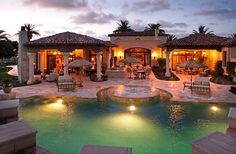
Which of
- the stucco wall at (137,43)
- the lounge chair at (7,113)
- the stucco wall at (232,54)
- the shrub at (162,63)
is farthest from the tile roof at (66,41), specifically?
the lounge chair at (7,113)

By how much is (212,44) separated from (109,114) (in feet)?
59.5

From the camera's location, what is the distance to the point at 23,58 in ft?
76.0

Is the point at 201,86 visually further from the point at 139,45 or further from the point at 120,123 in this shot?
the point at 139,45

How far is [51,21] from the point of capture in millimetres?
42438

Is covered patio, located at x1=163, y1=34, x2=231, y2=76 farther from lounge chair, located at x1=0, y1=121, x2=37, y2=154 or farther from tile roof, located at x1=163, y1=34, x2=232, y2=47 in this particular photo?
lounge chair, located at x1=0, y1=121, x2=37, y2=154

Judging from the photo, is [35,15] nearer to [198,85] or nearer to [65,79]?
[65,79]

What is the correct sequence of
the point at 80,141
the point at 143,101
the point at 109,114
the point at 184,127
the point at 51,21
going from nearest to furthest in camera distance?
the point at 80,141 < the point at 184,127 < the point at 109,114 < the point at 143,101 < the point at 51,21

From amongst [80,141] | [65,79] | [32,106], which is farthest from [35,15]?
[80,141]

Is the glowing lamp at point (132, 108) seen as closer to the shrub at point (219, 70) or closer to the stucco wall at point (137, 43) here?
the shrub at point (219, 70)

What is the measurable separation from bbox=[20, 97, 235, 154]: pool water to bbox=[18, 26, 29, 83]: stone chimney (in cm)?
828

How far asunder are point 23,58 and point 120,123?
1563cm

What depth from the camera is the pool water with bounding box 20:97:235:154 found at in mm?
8812

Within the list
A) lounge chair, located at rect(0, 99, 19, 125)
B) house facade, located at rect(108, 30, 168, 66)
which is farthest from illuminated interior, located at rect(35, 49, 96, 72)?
lounge chair, located at rect(0, 99, 19, 125)

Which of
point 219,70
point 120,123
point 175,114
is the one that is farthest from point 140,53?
Answer: point 120,123
